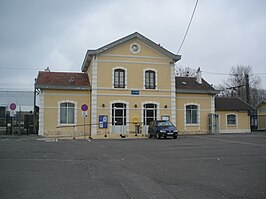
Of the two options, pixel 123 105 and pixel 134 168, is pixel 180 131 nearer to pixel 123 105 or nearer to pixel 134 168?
pixel 123 105

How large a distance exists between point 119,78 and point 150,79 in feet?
9.93

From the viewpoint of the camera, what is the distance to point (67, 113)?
2608 centimetres

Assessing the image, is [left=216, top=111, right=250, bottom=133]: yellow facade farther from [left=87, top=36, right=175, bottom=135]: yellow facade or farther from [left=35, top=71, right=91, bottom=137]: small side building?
[left=35, top=71, right=91, bottom=137]: small side building

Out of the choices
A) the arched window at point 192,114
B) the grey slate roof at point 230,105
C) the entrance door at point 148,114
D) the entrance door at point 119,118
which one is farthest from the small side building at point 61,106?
the grey slate roof at point 230,105

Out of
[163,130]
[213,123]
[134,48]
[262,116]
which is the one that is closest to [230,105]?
[213,123]

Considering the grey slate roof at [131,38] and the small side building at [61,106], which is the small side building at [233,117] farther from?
the small side building at [61,106]

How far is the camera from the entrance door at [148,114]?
1084 inches

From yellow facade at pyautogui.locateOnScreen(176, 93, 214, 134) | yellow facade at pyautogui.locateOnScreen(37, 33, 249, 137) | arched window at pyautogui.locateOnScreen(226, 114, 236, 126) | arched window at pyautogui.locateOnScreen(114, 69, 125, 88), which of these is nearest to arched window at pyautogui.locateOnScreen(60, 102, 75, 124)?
yellow facade at pyautogui.locateOnScreen(37, 33, 249, 137)

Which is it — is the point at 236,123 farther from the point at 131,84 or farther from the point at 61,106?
the point at 61,106

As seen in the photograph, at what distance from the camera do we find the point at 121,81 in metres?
27.3

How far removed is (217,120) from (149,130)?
8232 mm

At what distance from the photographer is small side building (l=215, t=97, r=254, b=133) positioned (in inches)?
1261

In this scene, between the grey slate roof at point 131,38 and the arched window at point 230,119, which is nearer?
the grey slate roof at point 131,38

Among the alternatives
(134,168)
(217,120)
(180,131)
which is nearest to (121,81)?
(180,131)
